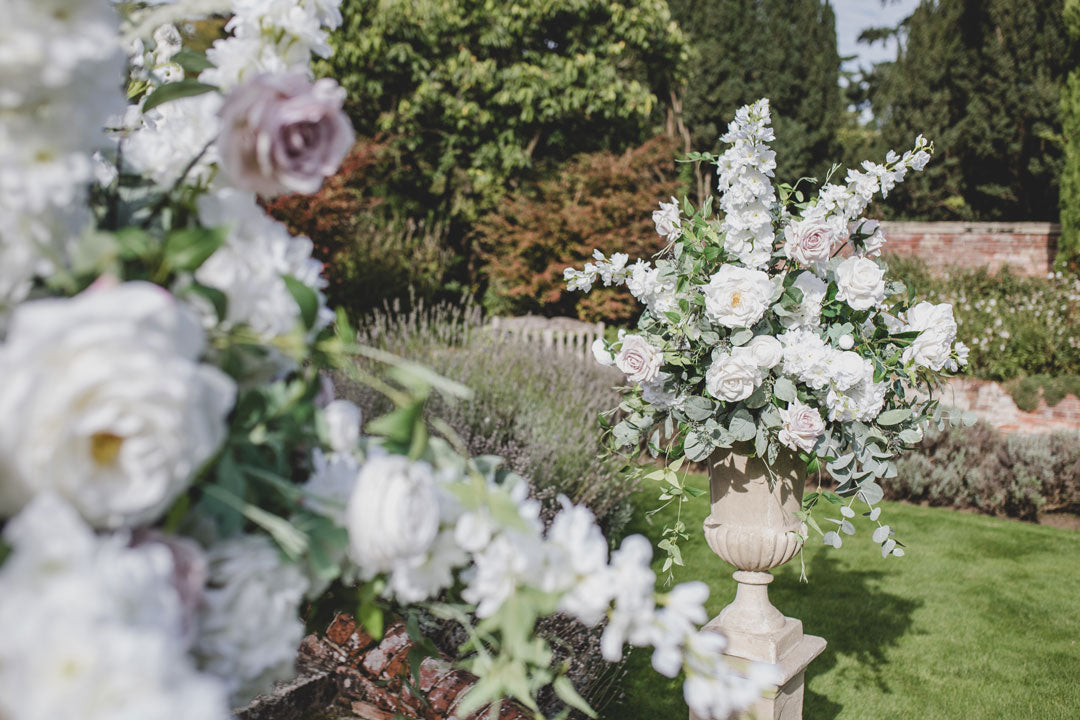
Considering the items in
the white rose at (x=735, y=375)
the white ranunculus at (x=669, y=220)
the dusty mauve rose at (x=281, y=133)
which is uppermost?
the dusty mauve rose at (x=281, y=133)

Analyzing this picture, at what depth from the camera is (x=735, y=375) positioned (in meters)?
2.05

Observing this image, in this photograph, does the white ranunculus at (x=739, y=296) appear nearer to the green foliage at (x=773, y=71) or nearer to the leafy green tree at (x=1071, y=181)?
the leafy green tree at (x=1071, y=181)

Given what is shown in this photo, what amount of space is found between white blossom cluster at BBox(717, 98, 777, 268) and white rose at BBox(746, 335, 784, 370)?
25cm

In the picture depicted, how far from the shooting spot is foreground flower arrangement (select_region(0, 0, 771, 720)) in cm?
44

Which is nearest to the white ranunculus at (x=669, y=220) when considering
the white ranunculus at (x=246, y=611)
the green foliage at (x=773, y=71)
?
the white ranunculus at (x=246, y=611)

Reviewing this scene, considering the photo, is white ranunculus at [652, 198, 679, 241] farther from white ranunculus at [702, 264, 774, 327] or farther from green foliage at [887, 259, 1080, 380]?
green foliage at [887, 259, 1080, 380]

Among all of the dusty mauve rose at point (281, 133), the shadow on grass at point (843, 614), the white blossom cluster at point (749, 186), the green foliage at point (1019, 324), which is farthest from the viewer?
the green foliage at point (1019, 324)

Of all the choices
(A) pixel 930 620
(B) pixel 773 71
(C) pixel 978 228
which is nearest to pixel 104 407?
(A) pixel 930 620

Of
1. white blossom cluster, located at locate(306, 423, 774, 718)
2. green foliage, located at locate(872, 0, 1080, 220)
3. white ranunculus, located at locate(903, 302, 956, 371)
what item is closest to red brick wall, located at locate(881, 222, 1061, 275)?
green foliage, located at locate(872, 0, 1080, 220)

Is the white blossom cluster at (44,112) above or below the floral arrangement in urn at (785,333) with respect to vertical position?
above

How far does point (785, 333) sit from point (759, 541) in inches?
24.0

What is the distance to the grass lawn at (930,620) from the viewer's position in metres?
3.38

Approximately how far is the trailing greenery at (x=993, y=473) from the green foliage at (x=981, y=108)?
28.8 ft

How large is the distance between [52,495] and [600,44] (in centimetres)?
1090
